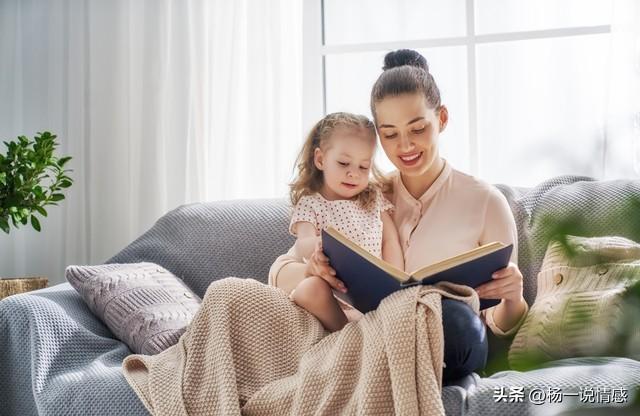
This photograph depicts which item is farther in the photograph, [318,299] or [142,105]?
[142,105]

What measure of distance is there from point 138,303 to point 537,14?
2.02 metres

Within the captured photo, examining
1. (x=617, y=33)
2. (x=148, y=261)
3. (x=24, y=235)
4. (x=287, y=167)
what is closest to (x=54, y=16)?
(x=24, y=235)

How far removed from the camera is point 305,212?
6.80 feet

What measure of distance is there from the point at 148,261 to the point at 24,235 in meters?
1.29

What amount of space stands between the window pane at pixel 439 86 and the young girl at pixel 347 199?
Result: 1.15 meters

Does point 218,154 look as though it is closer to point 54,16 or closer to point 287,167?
point 287,167

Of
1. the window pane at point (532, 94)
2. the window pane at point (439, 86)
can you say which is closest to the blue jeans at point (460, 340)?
the window pane at point (532, 94)

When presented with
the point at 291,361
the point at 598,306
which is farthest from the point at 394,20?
the point at 598,306

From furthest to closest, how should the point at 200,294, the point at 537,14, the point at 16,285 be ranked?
the point at 537,14
the point at 16,285
the point at 200,294

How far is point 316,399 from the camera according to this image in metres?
1.50

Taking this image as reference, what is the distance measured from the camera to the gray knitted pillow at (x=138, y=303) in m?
2.02

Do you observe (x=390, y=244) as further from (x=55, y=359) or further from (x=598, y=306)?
(x=598, y=306)

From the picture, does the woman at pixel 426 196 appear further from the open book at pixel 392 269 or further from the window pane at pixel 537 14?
the window pane at pixel 537 14

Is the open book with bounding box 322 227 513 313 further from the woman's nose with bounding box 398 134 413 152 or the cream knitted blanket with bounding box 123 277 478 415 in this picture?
the woman's nose with bounding box 398 134 413 152
